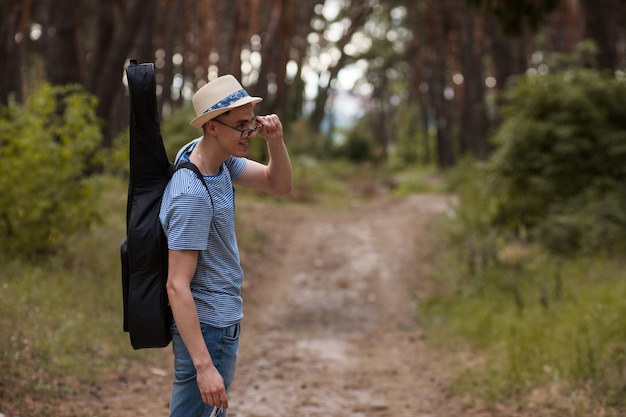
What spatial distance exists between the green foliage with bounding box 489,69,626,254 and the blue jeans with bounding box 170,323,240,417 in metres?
8.47

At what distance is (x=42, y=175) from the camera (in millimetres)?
9289

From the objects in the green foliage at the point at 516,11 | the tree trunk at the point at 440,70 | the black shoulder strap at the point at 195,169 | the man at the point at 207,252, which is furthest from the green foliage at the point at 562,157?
the tree trunk at the point at 440,70

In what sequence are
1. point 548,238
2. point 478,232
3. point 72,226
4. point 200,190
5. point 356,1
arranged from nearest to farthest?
point 200,190, point 72,226, point 548,238, point 478,232, point 356,1

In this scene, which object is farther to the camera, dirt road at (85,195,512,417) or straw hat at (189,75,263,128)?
dirt road at (85,195,512,417)

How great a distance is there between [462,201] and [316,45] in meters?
36.6

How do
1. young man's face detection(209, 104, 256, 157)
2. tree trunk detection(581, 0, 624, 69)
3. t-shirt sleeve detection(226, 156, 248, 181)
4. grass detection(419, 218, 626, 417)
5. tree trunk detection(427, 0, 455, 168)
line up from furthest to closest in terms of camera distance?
tree trunk detection(427, 0, 455, 168) < tree trunk detection(581, 0, 624, 69) < grass detection(419, 218, 626, 417) < t-shirt sleeve detection(226, 156, 248, 181) < young man's face detection(209, 104, 256, 157)

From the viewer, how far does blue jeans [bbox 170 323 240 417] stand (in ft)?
10.9

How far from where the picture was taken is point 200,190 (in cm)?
327

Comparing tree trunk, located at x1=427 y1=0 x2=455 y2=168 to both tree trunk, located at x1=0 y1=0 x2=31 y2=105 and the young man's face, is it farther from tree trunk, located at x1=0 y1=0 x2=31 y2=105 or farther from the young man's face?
the young man's face

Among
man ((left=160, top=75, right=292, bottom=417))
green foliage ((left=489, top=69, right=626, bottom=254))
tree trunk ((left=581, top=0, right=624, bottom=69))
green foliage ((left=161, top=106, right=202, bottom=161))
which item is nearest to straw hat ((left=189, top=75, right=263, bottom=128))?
man ((left=160, top=75, right=292, bottom=417))

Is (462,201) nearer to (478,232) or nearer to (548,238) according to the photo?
(478,232)

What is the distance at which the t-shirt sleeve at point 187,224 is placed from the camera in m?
3.19

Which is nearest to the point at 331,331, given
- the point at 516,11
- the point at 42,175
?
the point at 42,175

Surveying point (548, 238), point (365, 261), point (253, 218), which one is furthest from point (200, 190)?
point (253, 218)
